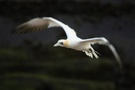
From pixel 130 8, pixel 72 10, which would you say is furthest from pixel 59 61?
pixel 130 8

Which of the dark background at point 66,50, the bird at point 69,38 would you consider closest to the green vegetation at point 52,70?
the dark background at point 66,50

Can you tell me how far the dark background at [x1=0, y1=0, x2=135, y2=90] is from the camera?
8.44 m

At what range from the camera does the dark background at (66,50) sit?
27.7 ft

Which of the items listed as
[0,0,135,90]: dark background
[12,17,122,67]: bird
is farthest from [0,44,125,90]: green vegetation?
[12,17,122,67]: bird

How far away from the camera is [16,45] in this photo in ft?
29.4

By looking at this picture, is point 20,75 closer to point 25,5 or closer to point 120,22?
point 25,5

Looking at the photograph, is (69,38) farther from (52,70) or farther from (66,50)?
(66,50)

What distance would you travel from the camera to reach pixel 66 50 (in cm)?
908

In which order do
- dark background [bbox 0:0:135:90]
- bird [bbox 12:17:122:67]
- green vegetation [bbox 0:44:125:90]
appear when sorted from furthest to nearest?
dark background [bbox 0:0:135:90] → green vegetation [bbox 0:44:125:90] → bird [bbox 12:17:122:67]

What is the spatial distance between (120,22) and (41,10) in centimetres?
125

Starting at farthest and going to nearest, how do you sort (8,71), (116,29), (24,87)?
(116,29)
(8,71)
(24,87)

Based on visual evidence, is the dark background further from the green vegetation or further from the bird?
the bird

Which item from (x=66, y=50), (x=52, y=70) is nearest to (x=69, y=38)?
(x=52, y=70)

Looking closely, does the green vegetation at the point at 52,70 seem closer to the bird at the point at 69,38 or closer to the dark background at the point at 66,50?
the dark background at the point at 66,50
